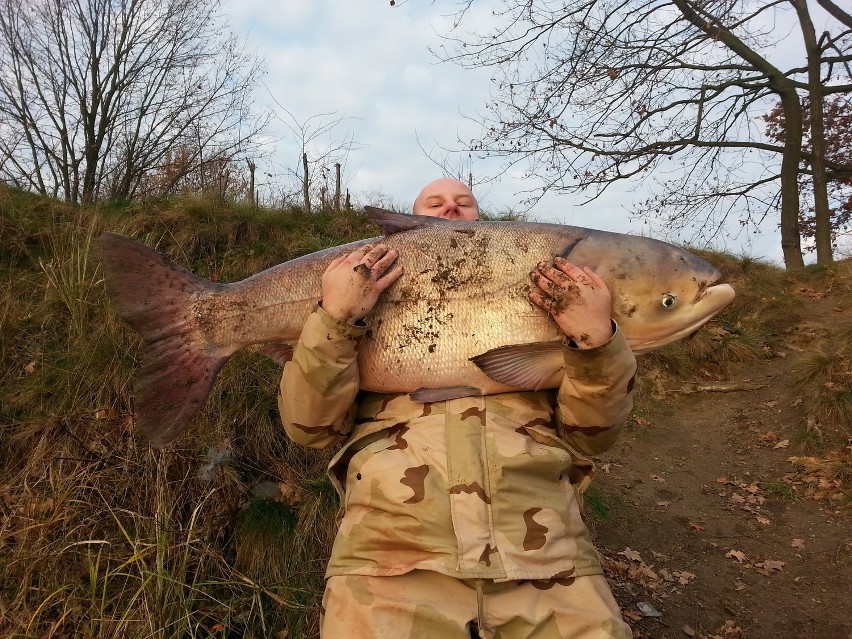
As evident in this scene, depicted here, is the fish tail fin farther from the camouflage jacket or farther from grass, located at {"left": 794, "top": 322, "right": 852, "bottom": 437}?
grass, located at {"left": 794, "top": 322, "right": 852, "bottom": 437}

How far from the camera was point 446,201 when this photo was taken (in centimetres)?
281

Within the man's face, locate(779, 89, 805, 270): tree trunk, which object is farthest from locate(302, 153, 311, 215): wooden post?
locate(779, 89, 805, 270): tree trunk

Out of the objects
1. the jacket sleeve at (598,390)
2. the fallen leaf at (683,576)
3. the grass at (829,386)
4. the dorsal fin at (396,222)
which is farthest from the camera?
the grass at (829,386)

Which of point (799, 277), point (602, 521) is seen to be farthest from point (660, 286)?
point (799, 277)

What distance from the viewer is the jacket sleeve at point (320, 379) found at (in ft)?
6.60

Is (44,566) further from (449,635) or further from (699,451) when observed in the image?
(699,451)

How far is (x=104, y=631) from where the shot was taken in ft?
8.55

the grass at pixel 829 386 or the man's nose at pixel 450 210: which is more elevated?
the man's nose at pixel 450 210

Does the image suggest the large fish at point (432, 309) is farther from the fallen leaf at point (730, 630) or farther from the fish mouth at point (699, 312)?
the fallen leaf at point (730, 630)

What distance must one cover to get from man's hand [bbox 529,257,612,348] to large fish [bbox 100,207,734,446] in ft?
0.29

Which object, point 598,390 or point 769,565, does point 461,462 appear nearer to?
point 598,390

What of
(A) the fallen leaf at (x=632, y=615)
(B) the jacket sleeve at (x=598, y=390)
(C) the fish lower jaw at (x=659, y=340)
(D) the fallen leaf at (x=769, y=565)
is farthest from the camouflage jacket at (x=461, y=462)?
(D) the fallen leaf at (x=769, y=565)

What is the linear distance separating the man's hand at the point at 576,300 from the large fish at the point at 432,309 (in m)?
0.09

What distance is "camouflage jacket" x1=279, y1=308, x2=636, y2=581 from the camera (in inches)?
71.0
